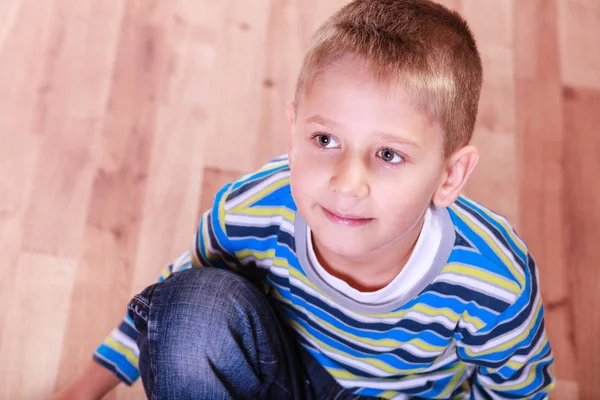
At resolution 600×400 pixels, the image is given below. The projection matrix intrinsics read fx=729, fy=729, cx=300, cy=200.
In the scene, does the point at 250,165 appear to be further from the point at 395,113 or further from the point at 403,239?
the point at 395,113

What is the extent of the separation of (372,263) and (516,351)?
20cm

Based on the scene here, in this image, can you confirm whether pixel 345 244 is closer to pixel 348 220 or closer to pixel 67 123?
pixel 348 220

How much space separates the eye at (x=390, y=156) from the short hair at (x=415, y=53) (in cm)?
5

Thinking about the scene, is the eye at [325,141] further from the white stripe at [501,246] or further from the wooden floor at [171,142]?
the wooden floor at [171,142]

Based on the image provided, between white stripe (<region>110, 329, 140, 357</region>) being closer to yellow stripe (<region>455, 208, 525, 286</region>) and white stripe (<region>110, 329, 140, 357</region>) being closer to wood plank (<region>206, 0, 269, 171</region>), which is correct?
wood plank (<region>206, 0, 269, 171</region>)

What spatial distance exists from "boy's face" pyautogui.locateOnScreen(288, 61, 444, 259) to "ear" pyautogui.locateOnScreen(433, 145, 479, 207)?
0.01m

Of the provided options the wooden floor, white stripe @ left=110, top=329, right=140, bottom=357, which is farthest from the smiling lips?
the wooden floor

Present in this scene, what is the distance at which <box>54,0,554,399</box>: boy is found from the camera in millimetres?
722

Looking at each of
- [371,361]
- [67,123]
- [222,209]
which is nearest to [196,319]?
[222,209]

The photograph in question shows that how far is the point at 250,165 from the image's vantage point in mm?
1314

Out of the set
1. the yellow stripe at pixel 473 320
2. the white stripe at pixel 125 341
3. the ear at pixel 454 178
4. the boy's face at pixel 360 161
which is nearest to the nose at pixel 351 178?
the boy's face at pixel 360 161

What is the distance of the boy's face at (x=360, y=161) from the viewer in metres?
0.71

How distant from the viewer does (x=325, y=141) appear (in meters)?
0.75

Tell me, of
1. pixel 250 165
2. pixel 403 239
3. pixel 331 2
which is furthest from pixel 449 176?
pixel 331 2
